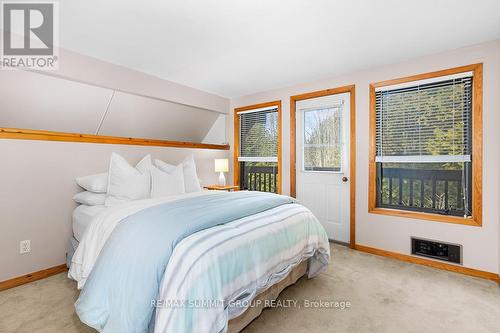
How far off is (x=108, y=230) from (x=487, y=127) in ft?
11.8

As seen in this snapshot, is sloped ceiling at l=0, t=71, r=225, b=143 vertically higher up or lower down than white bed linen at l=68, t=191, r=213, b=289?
higher up

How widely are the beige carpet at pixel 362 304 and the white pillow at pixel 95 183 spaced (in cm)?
92

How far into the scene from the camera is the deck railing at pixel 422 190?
2783mm

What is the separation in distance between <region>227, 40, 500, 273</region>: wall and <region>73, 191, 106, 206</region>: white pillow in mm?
2995

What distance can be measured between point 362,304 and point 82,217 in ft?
8.93

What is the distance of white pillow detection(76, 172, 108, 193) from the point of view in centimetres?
260

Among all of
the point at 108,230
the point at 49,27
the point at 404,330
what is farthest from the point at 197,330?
the point at 49,27

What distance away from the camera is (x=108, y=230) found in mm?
1891

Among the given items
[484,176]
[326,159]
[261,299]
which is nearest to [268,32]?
[326,159]

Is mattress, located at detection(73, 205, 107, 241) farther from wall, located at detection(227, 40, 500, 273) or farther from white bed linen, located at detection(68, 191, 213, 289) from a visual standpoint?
wall, located at detection(227, 40, 500, 273)

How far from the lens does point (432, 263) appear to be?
2770 mm

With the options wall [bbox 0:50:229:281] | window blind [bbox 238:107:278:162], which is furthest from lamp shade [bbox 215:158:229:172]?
wall [bbox 0:50:229:281]

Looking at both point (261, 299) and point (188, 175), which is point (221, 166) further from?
point (261, 299)

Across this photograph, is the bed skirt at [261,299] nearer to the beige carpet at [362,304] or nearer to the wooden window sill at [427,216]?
the beige carpet at [362,304]
